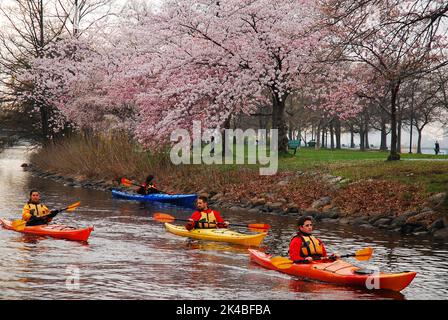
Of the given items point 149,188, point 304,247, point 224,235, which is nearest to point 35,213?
point 224,235

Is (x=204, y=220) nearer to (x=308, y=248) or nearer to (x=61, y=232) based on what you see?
(x=61, y=232)

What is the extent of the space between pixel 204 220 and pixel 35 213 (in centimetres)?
495

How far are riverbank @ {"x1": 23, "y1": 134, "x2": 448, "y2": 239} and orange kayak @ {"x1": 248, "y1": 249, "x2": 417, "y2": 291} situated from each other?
7.09 meters

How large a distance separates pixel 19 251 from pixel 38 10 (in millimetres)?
34622

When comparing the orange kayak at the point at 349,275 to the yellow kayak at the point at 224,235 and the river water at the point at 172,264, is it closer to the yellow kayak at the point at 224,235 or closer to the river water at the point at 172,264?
the river water at the point at 172,264

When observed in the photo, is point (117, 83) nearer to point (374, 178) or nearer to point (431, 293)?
point (374, 178)

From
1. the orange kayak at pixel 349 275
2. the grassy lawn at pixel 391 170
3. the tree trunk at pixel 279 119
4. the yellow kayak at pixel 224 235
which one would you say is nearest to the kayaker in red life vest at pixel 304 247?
the orange kayak at pixel 349 275

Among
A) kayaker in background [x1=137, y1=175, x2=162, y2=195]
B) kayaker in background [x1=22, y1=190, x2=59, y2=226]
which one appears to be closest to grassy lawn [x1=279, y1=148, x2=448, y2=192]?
kayaker in background [x1=137, y1=175, x2=162, y2=195]

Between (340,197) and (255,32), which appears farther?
(255,32)
